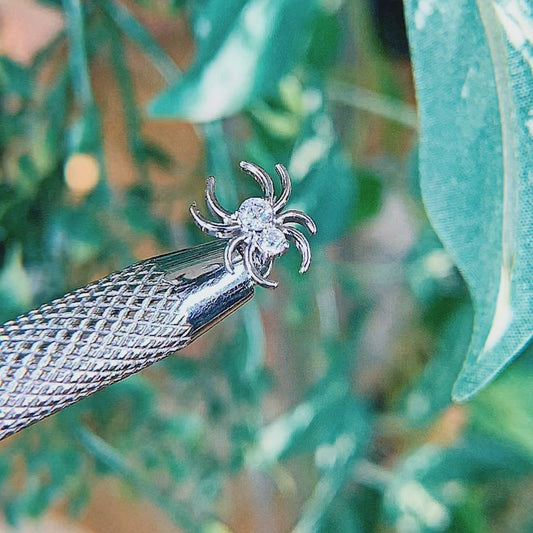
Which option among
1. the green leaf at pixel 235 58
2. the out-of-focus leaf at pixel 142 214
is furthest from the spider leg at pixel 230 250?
the out-of-focus leaf at pixel 142 214

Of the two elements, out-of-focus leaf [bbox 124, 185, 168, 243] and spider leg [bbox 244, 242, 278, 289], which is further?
out-of-focus leaf [bbox 124, 185, 168, 243]

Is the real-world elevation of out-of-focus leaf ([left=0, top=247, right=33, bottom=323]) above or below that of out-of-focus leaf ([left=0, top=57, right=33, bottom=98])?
below

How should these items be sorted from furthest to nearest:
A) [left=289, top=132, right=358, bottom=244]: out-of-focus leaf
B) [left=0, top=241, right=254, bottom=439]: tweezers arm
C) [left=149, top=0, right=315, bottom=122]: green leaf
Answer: [left=289, top=132, right=358, bottom=244]: out-of-focus leaf → [left=149, top=0, right=315, bottom=122]: green leaf → [left=0, top=241, right=254, bottom=439]: tweezers arm

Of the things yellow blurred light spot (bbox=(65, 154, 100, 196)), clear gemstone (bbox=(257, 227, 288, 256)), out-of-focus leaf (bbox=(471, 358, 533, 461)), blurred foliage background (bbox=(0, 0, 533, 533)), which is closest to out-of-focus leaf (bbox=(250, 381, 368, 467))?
blurred foliage background (bbox=(0, 0, 533, 533))

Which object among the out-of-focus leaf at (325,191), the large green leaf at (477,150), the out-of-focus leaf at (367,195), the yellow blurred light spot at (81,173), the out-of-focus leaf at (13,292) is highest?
the large green leaf at (477,150)

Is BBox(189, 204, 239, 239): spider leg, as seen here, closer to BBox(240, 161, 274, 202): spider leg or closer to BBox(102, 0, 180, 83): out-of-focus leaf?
BBox(240, 161, 274, 202): spider leg

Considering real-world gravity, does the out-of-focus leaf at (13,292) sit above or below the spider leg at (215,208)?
below

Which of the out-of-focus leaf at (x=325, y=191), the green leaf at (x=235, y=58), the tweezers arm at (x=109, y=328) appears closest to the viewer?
the tweezers arm at (x=109, y=328)

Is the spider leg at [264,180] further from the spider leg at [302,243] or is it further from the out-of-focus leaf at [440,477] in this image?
the out-of-focus leaf at [440,477]

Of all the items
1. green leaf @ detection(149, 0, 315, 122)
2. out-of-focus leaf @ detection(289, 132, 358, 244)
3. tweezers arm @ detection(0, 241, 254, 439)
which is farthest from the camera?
out-of-focus leaf @ detection(289, 132, 358, 244)
